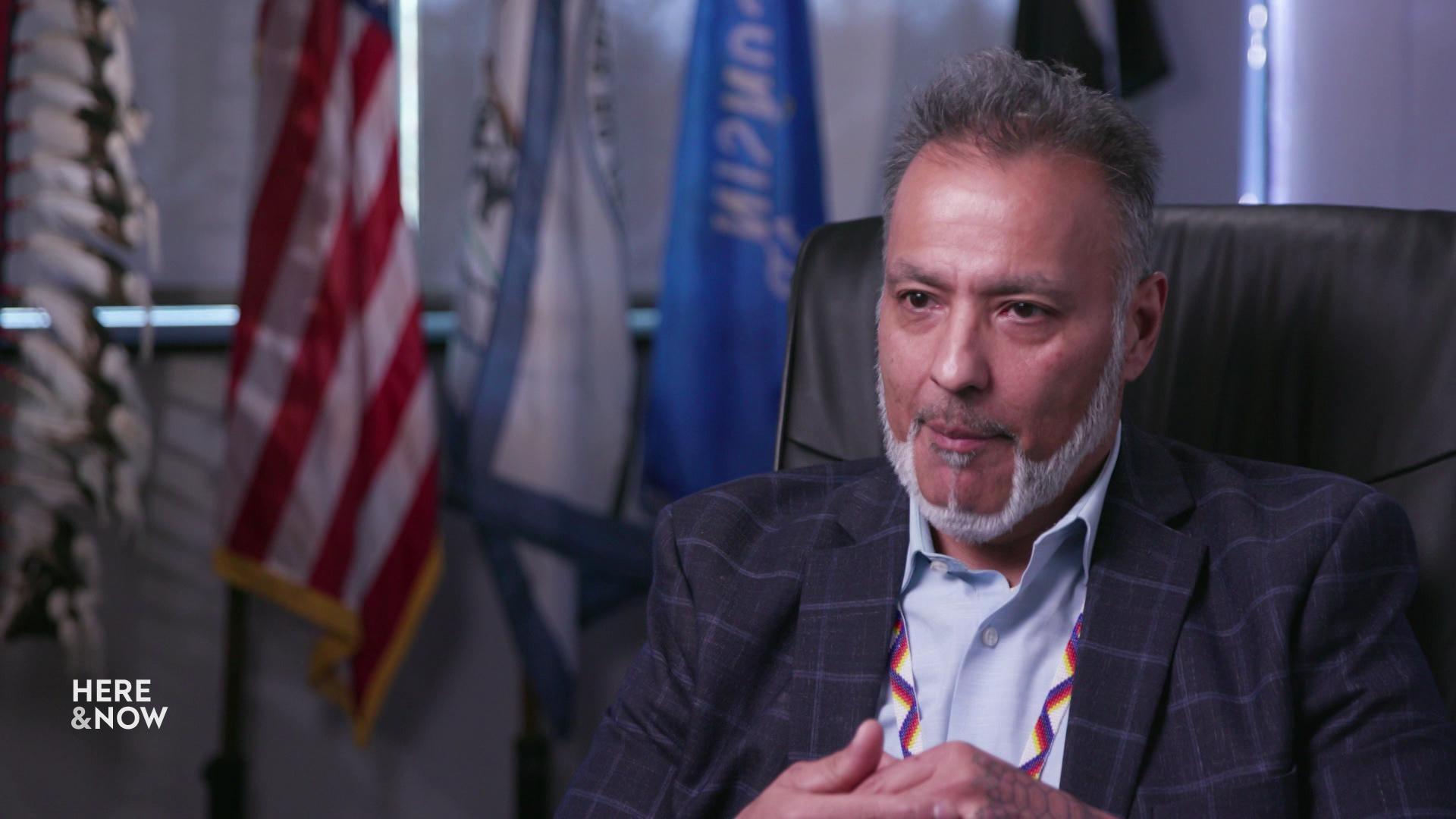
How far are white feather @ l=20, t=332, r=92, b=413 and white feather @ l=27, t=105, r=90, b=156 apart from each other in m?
0.29

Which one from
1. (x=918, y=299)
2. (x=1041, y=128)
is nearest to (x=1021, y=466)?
(x=918, y=299)

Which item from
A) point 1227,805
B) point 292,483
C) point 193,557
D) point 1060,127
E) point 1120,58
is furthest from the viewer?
point 1120,58

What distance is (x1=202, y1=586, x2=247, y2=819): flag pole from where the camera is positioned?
253 cm

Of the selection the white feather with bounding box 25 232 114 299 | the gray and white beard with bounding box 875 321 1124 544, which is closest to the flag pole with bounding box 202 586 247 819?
the white feather with bounding box 25 232 114 299

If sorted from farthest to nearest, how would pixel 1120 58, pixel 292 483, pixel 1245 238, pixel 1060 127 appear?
pixel 1120 58 → pixel 292 483 → pixel 1245 238 → pixel 1060 127

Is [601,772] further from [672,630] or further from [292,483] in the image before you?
[292,483]

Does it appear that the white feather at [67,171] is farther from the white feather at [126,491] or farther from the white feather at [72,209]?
the white feather at [126,491]

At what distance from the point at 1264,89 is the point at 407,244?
5.38 feet

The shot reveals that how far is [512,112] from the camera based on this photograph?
2.50m

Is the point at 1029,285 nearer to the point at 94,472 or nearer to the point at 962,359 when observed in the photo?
the point at 962,359

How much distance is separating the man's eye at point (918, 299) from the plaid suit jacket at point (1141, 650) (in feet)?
0.71

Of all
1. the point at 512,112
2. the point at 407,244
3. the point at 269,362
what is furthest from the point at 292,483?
the point at 512,112

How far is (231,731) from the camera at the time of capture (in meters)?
2.55

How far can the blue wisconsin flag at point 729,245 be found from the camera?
8.48 ft
